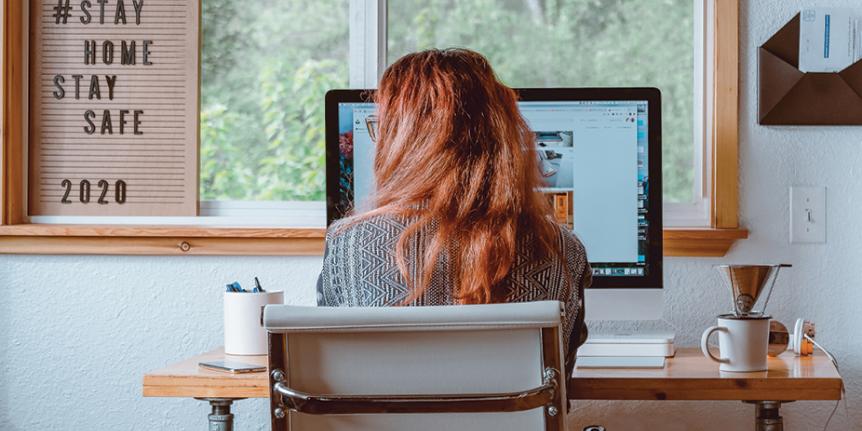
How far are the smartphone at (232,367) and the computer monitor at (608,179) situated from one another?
336mm

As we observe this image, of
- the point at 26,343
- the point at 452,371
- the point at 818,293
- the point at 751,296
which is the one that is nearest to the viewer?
the point at 452,371

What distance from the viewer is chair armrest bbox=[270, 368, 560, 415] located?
3.25ft

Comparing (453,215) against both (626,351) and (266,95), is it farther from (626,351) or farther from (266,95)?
(266,95)

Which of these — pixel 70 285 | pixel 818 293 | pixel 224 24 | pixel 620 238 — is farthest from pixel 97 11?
pixel 818 293

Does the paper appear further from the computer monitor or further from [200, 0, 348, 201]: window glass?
[200, 0, 348, 201]: window glass

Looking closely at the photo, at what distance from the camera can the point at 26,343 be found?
213 centimetres

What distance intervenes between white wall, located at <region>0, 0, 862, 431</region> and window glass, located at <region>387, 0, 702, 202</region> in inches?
4.8

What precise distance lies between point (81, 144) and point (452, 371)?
54.7 inches

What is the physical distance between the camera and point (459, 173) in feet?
4.08

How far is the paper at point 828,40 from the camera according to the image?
1.96 m

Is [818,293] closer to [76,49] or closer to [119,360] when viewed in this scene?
[119,360]

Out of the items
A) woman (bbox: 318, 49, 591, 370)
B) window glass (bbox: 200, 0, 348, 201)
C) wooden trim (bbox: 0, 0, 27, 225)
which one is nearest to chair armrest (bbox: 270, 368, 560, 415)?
woman (bbox: 318, 49, 591, 370)

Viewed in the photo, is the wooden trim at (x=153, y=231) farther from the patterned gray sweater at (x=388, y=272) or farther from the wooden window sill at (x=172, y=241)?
the patterned gray sweater at (x=388, y=272)

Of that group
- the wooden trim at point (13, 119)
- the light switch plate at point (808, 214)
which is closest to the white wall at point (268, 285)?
the light switch plate at point (808, 214)
